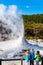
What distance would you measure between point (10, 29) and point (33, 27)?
1.24 m

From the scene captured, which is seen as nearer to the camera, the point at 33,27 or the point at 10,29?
the point at 10,29

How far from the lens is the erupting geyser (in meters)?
14.9

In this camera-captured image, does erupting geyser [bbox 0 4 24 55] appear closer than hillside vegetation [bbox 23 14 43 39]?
Yes

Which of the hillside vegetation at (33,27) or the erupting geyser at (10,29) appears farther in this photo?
the hillside vegetation at (33,27)

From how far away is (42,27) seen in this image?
15203 mm

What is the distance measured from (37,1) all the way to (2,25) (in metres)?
2.27

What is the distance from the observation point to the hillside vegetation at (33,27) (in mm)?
15000

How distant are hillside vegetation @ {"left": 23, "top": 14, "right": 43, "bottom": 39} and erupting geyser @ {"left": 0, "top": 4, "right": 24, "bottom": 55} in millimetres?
270

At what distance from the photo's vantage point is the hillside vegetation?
1500 centimetres

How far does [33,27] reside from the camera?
594 inches

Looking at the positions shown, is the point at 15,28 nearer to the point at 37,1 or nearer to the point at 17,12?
the point at 17,12

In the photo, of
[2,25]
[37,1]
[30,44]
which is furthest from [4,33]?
[37,1]

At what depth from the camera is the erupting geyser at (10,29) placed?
48.8ft

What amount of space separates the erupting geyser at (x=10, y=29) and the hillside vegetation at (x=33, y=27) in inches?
10.6
